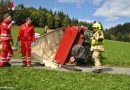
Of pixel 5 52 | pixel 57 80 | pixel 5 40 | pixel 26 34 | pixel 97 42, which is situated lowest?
pixel 57 80

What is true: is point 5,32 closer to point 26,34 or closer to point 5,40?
point 5,40

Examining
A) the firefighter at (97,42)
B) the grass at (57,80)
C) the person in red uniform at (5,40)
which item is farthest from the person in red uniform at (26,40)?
the firefighter at (97,42)

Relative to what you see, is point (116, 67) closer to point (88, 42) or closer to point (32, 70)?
point (88, 42)

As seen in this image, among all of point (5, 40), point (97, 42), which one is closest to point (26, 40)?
point (5, 40)

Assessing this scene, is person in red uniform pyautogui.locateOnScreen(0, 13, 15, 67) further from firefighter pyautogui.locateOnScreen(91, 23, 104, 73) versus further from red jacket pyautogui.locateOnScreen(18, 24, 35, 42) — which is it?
firefighter pyautogui.locateOnScreen(91, 23, 104, 73)

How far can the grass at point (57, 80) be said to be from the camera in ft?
35.9

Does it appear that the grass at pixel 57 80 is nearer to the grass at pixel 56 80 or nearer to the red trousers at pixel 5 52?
the grass at pixel 56 80

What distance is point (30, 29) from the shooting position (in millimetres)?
15445

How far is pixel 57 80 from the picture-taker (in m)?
11.9

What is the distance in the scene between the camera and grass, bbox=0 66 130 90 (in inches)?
431

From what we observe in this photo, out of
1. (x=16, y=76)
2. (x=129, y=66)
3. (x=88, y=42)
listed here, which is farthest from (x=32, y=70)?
(x=129, y=66)

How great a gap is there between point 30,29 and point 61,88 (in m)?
5.23

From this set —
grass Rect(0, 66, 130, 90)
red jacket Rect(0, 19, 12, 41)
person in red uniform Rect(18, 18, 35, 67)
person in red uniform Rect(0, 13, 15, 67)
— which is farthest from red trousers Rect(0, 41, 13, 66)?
grass Rect(0, 66, 130, 90)

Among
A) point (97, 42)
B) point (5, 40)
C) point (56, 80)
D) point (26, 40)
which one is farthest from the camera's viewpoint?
point (26, 40)
